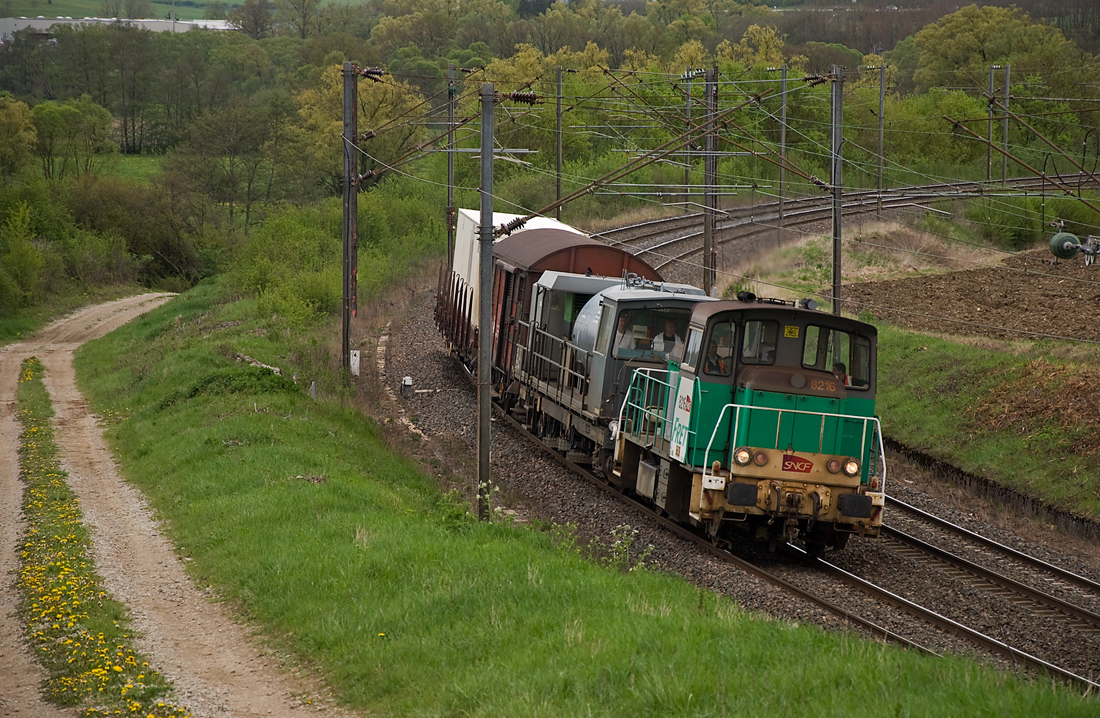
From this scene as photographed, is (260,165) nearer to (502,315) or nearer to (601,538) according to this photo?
(502,315)

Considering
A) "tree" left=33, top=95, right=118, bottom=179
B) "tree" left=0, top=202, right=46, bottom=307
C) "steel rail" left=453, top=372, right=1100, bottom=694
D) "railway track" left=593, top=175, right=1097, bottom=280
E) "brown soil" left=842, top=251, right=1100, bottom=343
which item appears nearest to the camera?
"steel rail" left=453, top=372, right=1100, bottom=694

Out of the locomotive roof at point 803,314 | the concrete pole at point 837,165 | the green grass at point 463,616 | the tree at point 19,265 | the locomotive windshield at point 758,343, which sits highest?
the concrete pole at point 837,165

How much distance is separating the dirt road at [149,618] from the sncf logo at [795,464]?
7233 millimetres

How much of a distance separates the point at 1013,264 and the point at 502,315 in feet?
83.6

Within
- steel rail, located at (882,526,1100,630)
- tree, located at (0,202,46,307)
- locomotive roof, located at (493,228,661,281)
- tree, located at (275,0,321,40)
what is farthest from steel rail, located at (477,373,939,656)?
tree, located at (275,0,321,40)

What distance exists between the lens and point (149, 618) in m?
11.3

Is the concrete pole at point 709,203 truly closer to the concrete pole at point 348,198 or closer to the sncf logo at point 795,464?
the concrete pole at point 348,198

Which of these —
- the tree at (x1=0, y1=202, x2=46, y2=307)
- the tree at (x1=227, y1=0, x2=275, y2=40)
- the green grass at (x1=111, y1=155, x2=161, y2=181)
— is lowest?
the tree at (x1=0, y1=202, x2=46, y2=307)

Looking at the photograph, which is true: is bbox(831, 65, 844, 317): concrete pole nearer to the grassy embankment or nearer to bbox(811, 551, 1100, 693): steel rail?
the grassy embankment

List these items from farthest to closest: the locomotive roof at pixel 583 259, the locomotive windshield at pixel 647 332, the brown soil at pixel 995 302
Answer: the brown soil at pixel 995 302
the locomotive roof at pixel 583 259
the locomotive windshield at pixel 647 332

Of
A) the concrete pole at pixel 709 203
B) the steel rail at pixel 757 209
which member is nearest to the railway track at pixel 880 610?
the concrete pole at pixel 709 203

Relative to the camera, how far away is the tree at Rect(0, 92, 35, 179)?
64.8 meters

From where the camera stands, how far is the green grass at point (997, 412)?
791 inches

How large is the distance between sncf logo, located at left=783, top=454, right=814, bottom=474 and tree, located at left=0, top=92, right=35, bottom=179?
2467 inches
